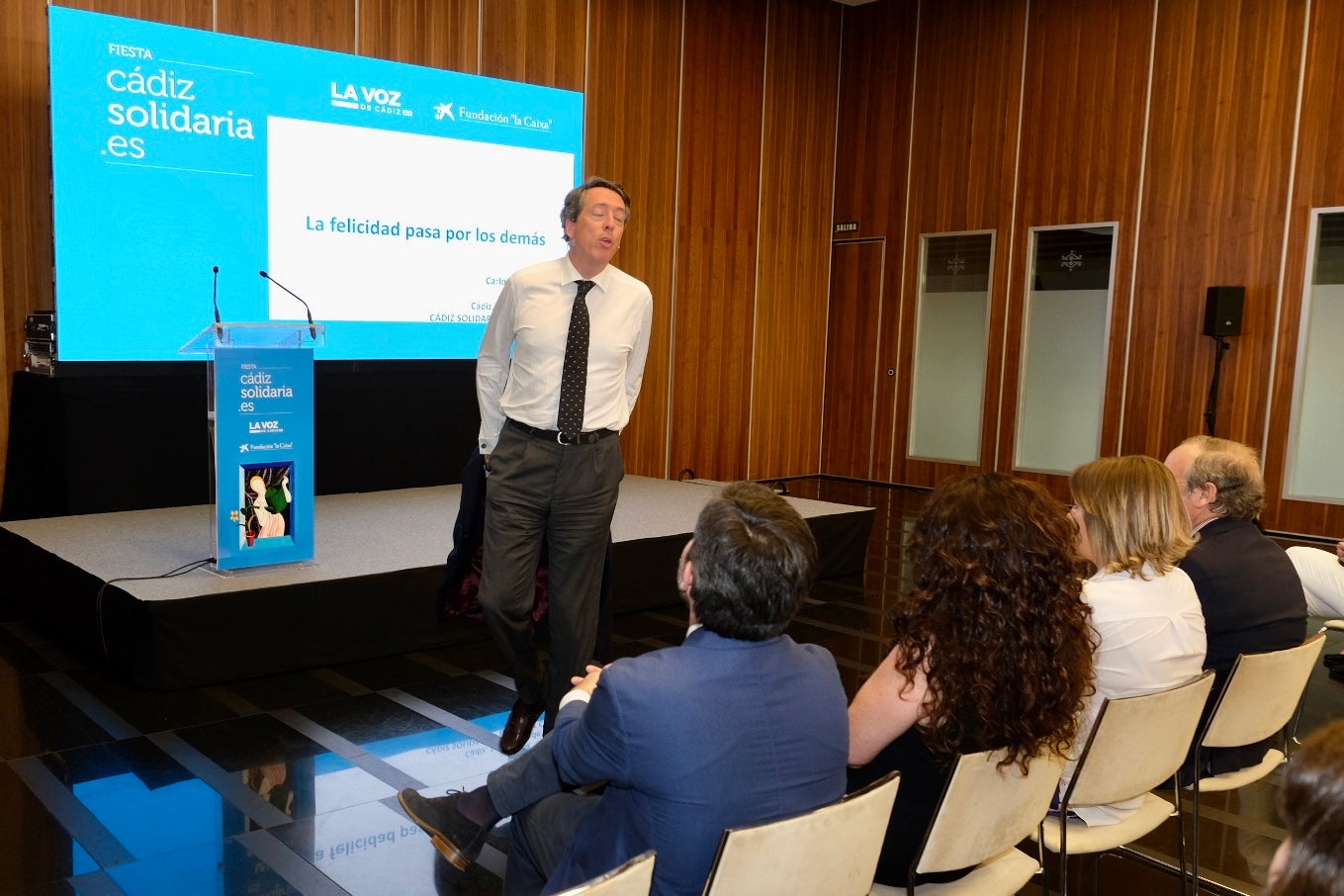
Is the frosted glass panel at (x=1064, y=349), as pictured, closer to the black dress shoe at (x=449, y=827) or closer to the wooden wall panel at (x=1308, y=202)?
the wooden wall panel at (x=1308, y=202)

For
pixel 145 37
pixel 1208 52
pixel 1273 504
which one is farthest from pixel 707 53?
pixel 1273 504

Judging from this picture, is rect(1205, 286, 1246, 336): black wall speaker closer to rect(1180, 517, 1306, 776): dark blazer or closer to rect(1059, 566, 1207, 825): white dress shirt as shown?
rect(1180, 517, 1306, 776): dark blazer

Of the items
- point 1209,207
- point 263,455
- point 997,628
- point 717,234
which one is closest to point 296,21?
point 263,455

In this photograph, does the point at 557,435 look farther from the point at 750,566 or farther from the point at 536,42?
the point at 536,42

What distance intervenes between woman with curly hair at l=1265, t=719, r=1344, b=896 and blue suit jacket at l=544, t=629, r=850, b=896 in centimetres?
80

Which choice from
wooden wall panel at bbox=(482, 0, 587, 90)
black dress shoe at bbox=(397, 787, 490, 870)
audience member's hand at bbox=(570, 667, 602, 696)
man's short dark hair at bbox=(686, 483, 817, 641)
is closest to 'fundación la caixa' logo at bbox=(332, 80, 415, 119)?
wooden wall panel at bbox=(482, 0, 587, 90)

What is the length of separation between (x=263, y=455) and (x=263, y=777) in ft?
4.68

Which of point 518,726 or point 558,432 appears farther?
point 518,726

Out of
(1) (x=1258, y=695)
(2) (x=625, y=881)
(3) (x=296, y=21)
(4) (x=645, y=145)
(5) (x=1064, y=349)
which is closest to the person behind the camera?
(2) (x=625, y=881)

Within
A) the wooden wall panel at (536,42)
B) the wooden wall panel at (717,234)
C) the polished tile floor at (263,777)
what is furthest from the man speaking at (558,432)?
the wooden wall panel at (717,234)

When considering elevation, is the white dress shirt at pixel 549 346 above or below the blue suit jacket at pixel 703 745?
above

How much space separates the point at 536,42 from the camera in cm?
771

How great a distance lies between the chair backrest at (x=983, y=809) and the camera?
71.4 inches

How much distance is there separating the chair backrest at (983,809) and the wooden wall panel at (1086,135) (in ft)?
23.8
